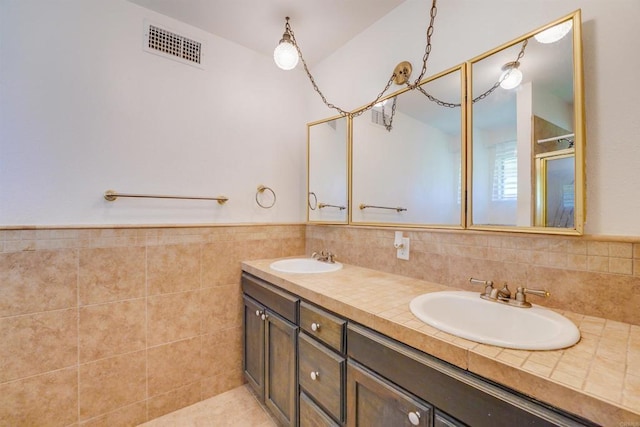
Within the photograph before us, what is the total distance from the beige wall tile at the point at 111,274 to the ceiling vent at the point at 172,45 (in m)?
1.22

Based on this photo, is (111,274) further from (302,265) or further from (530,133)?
(530,133)

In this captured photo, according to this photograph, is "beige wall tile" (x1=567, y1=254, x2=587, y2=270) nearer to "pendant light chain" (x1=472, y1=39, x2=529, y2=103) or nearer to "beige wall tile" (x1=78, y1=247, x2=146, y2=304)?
"pendant light chain" (x1=472, y1=39, x2=529, y2=103)

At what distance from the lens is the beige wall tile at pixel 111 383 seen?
144cm

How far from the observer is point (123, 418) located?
5.00 ft

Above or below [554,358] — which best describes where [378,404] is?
below

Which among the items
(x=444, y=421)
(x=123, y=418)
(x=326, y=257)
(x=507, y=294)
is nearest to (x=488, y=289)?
(x=507, y=294)

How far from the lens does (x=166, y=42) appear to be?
1.71 m

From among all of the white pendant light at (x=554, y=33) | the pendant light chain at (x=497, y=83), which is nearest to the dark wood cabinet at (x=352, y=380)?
the pendant light chain at (x=497, y=83)

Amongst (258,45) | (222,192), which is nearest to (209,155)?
(222,192)

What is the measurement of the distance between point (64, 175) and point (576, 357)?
2175 mm

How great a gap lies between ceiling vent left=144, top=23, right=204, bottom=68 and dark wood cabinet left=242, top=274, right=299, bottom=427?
4.91 ft

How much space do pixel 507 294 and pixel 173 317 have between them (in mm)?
1788

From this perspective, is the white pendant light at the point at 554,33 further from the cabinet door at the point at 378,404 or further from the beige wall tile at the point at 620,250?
the cabinet door at the point at 378,404

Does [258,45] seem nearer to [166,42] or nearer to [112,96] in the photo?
[166,42]
